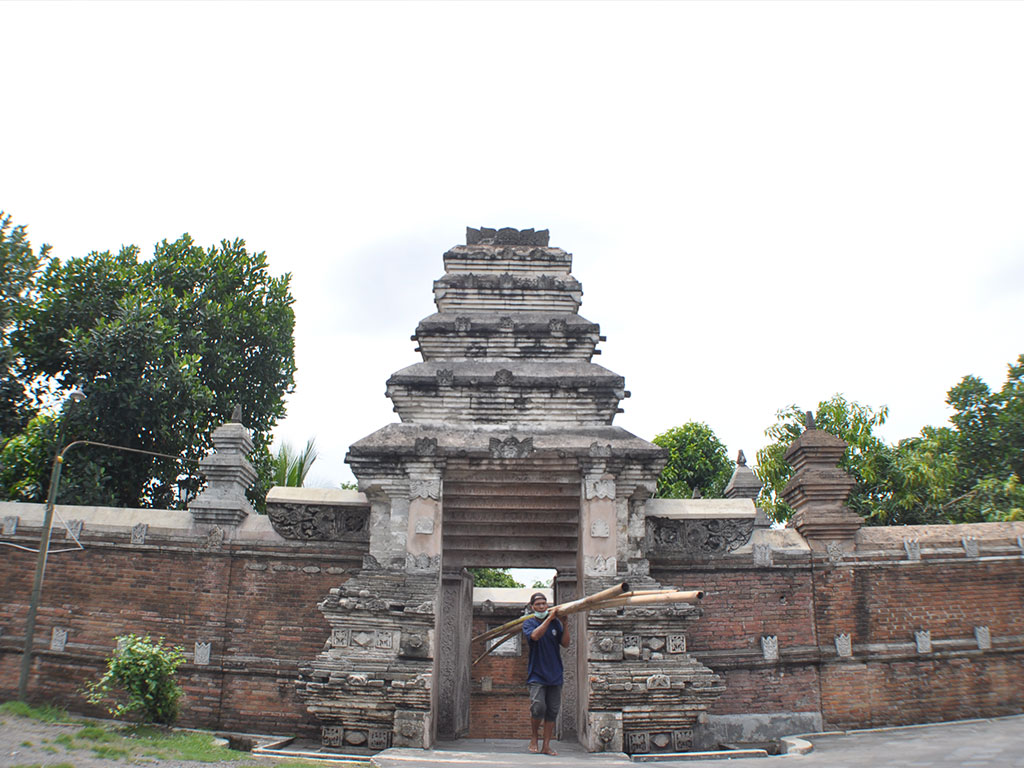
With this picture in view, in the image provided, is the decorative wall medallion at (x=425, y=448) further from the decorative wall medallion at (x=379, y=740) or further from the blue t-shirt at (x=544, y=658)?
the decorative wall medallion at (x=379, y=740)

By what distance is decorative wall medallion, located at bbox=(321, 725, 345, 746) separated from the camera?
945 cm

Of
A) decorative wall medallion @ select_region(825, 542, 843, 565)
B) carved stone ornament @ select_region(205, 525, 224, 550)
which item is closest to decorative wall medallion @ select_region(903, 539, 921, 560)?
decorative wall medallion @ select_region(825, 542, 843, 565)

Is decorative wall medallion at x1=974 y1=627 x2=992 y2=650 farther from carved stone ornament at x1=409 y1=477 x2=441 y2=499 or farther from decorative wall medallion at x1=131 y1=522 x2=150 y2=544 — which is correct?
decorative wall medallion at x1=131 y1=522 x2=150 y2=544

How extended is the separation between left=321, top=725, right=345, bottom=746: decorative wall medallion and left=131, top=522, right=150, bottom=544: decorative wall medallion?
4.85 meters

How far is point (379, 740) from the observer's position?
30.8 feet

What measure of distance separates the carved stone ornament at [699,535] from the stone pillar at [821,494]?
3.37 feet

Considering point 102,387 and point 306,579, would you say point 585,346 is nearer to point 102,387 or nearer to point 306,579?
point 306,579

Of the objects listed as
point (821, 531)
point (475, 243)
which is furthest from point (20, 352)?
point (821, 531)

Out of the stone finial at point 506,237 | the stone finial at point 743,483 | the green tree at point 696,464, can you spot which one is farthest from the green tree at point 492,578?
the stone finial at point 506,237

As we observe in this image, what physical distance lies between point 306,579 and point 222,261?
1551 centimetres

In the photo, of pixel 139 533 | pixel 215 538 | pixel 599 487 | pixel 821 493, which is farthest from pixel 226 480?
pixel 821 493

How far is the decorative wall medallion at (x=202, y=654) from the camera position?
38.8ft

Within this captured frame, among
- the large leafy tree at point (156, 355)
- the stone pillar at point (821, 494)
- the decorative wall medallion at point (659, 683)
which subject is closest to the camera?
the decorative wall medallion at point (659, 683)

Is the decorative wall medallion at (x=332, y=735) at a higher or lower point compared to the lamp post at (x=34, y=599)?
lower
